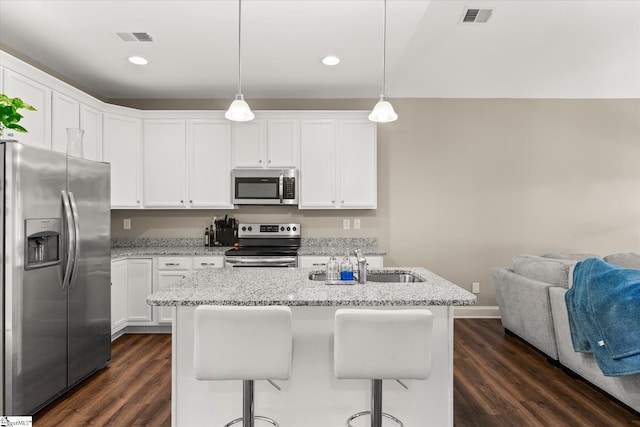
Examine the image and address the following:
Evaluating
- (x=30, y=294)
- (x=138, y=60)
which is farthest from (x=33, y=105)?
(x=30, y=294)

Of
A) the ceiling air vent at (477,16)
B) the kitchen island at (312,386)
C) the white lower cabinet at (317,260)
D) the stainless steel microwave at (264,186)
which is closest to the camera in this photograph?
the kitchen island at (312,386)

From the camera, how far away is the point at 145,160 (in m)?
4.45

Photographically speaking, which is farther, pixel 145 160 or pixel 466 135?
pixel 466 135

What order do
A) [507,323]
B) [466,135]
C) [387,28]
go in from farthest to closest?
[466,135] < [507,323] < [387,28]

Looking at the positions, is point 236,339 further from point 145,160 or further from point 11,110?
point 145,160

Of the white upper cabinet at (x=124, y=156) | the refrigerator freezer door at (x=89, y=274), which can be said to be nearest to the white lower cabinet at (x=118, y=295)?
the refrigerator freezer door at (x=89, y=274)

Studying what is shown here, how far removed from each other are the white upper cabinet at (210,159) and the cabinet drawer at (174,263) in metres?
0.73

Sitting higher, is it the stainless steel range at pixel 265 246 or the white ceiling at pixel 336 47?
the white ceiling at pixel 336 47

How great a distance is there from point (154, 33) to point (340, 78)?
186cm

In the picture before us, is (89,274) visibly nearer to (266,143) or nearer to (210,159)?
(210,159)

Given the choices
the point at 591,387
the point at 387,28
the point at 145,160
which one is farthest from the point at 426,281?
the point at 145,160

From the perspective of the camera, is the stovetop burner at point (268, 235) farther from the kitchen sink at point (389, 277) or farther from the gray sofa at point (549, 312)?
the gray sofa at point (549, 312)

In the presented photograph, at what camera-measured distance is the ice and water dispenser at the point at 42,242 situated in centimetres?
237

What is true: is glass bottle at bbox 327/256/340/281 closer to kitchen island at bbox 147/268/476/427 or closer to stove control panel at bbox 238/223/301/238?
kitchen island at bbox 147/268/476/427
